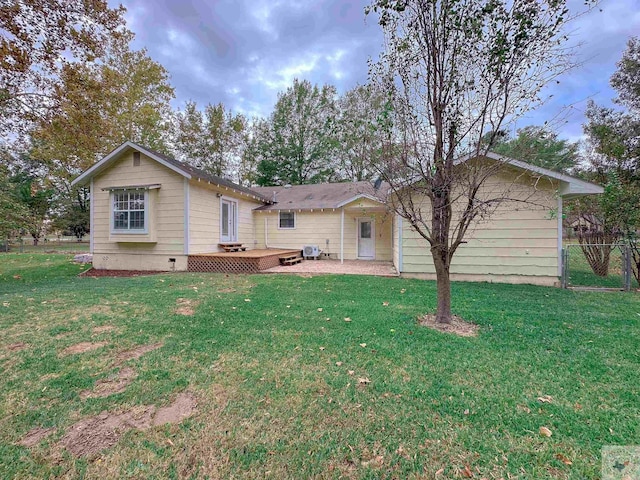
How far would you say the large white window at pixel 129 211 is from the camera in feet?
32.7

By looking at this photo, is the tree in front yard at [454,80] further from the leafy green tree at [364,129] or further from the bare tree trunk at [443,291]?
the leafy green tree at [364,129]

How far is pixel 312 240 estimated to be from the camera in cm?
1385

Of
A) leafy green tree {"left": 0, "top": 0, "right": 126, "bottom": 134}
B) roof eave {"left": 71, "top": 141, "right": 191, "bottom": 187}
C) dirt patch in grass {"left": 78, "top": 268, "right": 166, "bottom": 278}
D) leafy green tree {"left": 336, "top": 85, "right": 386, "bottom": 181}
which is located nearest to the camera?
leafy green tree {"left": 336, "top": 85, "right": 386, "bottom": 181}

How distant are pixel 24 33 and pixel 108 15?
270 cm

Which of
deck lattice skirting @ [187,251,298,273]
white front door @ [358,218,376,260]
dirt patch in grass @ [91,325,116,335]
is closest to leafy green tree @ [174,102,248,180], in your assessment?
white front door @ [358,218,376,260]

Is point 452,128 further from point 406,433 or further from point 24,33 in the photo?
point 24,33

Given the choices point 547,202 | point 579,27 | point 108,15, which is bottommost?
point 547,202

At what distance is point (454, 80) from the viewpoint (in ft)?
12.5

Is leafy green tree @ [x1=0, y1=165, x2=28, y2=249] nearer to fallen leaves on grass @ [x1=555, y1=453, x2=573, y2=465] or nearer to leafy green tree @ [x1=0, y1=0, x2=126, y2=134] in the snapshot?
leafy green tree @ [x1=0, y1=0, x2=126, y2=134]

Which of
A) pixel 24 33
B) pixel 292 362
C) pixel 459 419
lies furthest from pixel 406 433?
pixel 24 33

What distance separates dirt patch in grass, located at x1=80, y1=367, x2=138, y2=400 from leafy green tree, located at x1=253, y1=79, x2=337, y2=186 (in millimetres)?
24183

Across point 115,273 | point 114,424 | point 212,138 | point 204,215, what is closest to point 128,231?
point 115,273

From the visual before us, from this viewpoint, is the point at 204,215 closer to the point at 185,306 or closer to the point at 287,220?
the point at 287,220

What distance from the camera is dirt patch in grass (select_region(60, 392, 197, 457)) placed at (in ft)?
6.22
